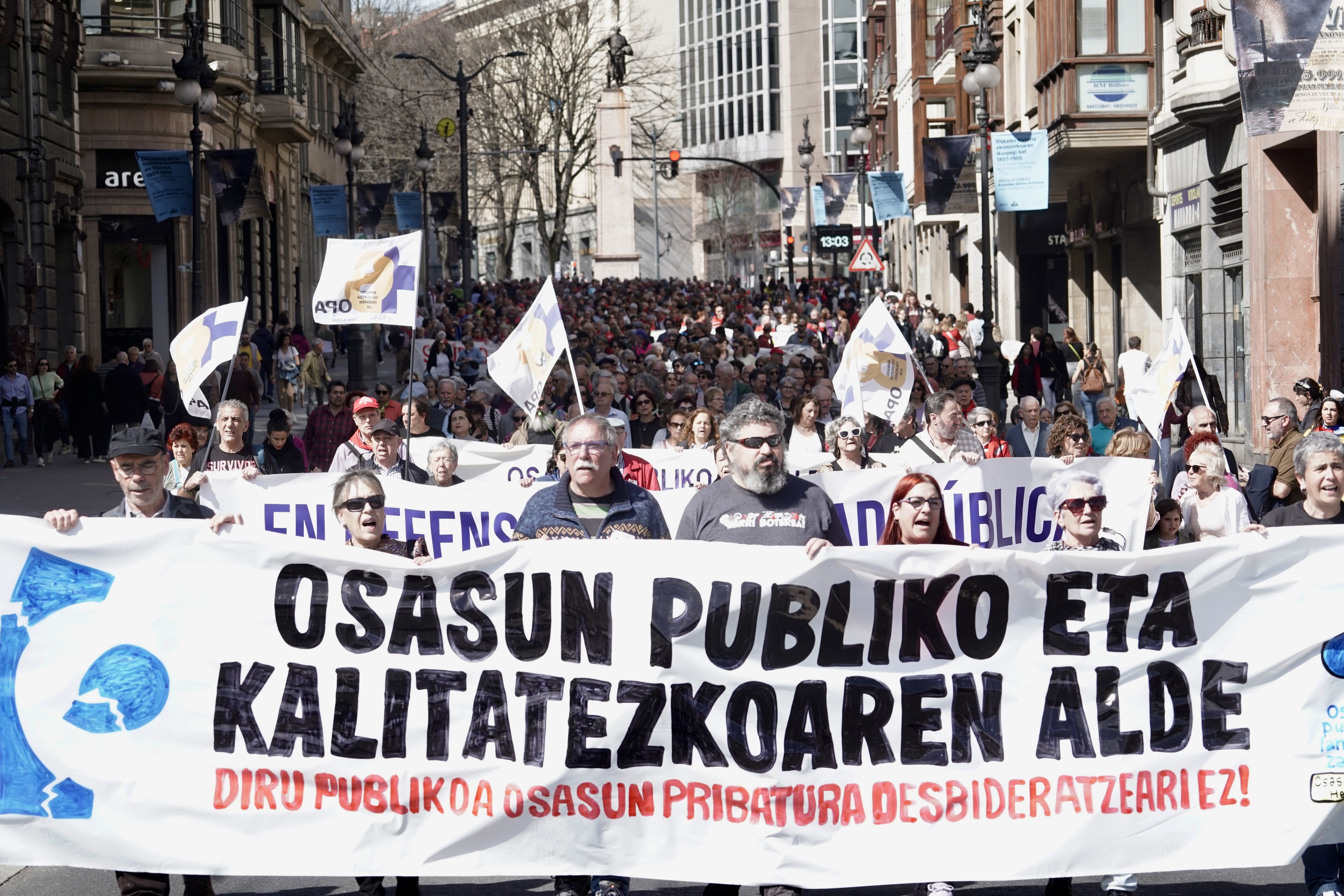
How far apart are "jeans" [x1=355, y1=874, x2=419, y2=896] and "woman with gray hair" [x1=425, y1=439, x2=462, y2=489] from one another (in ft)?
13.0

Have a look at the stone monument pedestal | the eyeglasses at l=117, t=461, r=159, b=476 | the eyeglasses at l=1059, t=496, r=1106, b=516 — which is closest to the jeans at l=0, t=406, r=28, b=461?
the eyeglasses at l=117, t=461, r=159, b=476

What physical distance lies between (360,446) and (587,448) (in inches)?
186

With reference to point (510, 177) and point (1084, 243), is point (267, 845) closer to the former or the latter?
point (1084, 243)

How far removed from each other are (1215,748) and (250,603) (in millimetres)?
3232

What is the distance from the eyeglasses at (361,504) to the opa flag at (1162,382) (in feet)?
20.5

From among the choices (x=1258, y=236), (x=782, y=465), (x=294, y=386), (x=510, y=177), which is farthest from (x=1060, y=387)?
(x=510, y=177)

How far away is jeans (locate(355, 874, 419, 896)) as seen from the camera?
614cm

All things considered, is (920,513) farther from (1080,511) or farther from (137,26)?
(137,26)

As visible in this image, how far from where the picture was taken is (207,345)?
38.0 ft

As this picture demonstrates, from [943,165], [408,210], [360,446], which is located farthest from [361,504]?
[408,210]

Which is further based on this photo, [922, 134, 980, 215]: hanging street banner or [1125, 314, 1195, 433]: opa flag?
[922, 134, 980, 215]: hanging street banner

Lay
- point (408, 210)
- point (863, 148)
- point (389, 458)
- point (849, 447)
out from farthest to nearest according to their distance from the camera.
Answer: point (863, 148)
point (408, 210)
point (849, 447)
point (389, 458)

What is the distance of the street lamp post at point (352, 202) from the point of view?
29.7 metres

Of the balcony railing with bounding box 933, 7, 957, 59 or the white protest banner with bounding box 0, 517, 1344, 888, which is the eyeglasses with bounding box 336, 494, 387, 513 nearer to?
the white protest banner with bounding box 0, 517, 1344, 888
